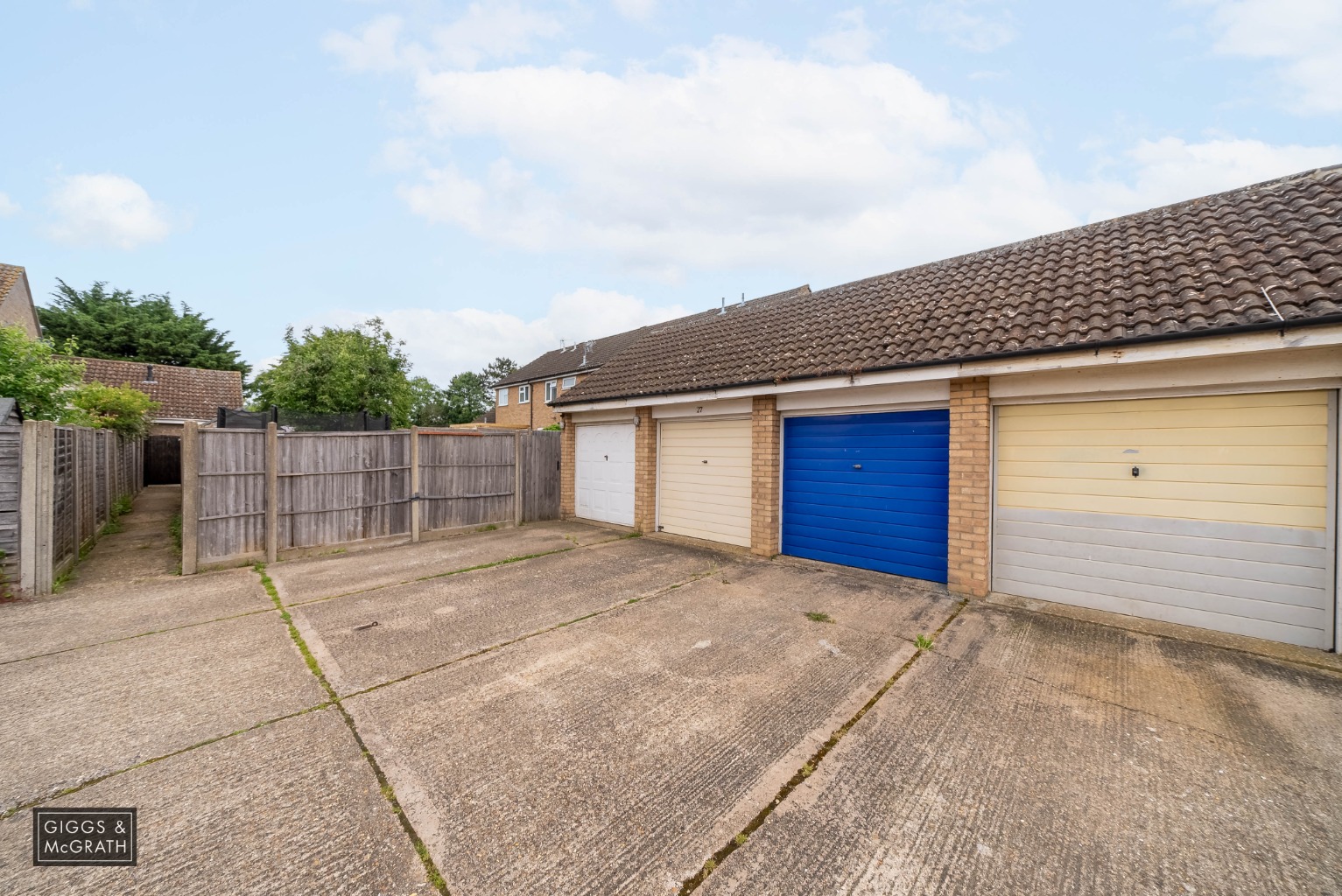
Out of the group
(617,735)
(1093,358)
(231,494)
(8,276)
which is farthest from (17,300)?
(1093,358)

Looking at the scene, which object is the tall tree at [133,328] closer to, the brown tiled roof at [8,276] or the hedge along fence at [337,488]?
the brown tiled roof at [8,276]

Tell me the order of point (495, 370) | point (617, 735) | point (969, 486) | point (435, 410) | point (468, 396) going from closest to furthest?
point (617, 735)
point (969, 486)
point (435, 410)
point (468, 396)
point (495, 370)

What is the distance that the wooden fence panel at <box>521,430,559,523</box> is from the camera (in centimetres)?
1027

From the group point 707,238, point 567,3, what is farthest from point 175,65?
point 707,238

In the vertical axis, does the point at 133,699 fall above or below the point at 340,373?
below

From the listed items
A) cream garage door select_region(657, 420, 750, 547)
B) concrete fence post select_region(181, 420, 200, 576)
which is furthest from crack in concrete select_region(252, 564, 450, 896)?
cream garage door select_region(657, 420, 750, 547)

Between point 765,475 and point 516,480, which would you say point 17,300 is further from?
point 765,475

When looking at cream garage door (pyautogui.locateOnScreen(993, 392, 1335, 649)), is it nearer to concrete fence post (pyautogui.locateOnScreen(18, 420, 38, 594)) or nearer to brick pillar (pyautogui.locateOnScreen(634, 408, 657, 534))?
brick pillar (pyautogui.locateOnScreen(634, 408, 657, 534))

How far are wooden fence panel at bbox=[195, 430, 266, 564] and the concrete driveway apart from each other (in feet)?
5.29

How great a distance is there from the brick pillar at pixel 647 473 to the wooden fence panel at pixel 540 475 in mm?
2469

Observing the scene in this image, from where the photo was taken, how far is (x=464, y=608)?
5102 mm

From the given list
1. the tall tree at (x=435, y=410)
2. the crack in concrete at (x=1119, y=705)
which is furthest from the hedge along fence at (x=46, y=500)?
the tall tree at (x=435, y=410)

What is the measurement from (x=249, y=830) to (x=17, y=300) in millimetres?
25672

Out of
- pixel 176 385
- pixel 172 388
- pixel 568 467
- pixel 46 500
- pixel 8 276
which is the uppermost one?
pixel 8 276
